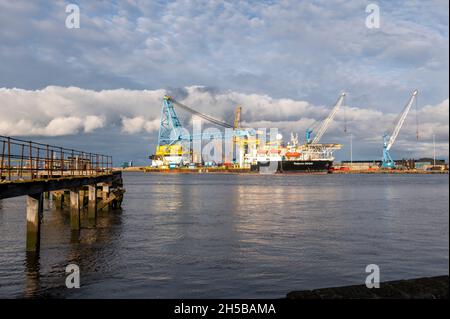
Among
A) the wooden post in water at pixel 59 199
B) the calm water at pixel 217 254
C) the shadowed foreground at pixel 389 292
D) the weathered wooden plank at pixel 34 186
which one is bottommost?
the calm water at pixel 217 254

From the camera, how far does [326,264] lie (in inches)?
711

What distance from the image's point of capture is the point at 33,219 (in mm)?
18844

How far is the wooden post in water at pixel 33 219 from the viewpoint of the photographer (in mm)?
18766

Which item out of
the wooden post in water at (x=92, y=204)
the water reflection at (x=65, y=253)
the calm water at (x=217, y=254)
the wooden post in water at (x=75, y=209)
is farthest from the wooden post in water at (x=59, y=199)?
the wooden post in water at (x=75, y=209)

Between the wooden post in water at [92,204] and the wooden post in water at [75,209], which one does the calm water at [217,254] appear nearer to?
the wooden post in water at [75,209]

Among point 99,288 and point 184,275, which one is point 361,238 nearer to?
point 184,275

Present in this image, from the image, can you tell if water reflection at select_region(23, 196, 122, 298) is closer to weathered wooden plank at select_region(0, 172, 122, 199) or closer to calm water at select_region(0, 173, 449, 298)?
calm water at select_region(0, 173, 449, 298)

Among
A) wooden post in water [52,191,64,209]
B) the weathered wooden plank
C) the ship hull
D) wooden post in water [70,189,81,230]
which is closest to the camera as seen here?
the weathered wooden plank

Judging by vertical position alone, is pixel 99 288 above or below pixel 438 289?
below

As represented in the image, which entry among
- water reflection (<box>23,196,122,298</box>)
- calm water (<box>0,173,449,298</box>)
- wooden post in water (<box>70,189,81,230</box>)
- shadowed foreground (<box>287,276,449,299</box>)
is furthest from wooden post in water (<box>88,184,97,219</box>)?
shadowed foreground (<box>287,276,449,299</box>)

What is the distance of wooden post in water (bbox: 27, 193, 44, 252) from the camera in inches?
739
